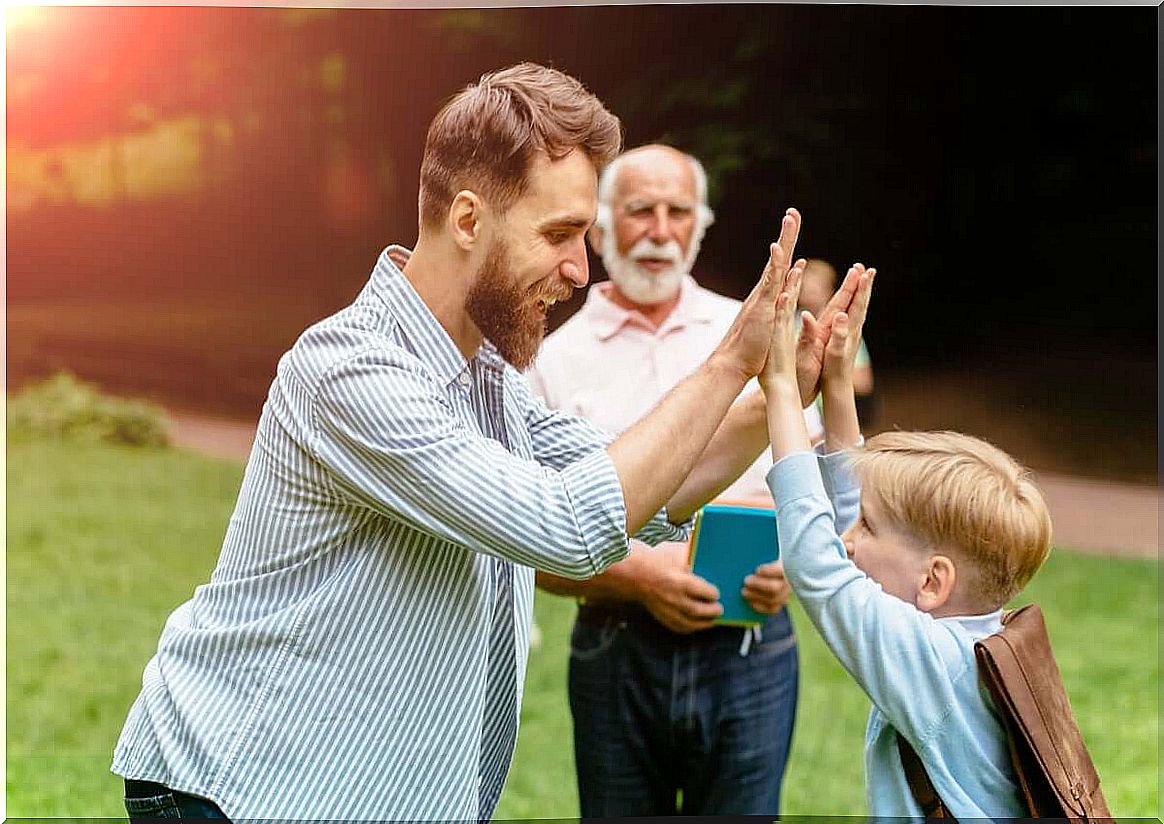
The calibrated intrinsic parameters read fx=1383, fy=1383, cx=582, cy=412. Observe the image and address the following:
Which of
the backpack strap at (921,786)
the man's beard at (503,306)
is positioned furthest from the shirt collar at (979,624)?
the man's beard at (503,306)

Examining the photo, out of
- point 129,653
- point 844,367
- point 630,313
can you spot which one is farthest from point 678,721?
point 129,653

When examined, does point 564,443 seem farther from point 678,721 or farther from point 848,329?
point 678,721

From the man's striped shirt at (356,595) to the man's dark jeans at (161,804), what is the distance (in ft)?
0.08

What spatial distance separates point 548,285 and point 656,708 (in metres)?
1.34

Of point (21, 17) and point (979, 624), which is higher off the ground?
point (21, 17)

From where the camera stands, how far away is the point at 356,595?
6.75 feet

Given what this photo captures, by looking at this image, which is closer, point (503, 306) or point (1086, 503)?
point (503, 306)

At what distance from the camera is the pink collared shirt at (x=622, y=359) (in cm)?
322

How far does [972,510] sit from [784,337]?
0.40 m

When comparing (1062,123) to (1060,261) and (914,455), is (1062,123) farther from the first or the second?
(914,455)

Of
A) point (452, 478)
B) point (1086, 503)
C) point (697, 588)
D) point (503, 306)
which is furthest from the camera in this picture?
point (1086, 503)

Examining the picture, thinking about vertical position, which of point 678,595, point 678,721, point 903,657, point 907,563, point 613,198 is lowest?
point 678,721

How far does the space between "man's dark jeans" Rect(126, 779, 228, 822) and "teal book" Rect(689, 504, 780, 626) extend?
129 centimetres

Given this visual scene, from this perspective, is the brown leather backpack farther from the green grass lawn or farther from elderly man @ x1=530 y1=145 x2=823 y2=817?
the green grass lawn
